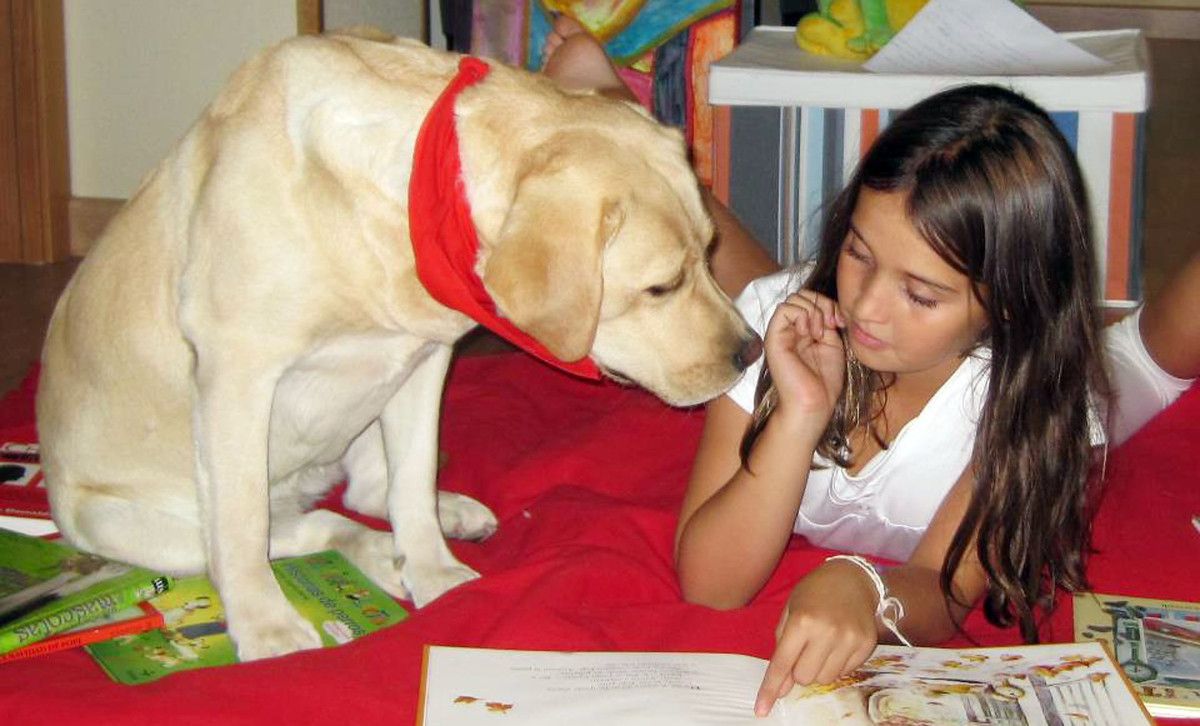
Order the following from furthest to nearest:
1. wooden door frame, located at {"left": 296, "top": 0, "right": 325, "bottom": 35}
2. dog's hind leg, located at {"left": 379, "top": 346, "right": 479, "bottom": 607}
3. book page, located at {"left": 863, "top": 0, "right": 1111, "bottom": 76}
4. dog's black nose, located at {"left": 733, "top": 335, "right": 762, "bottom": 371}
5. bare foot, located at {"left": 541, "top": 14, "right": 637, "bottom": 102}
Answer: wooden door frame, located at {"left": 296, "top": 0, "right": 325, "bottom": 35}
book page, located at {"left": 863, "top": 0, "right": 1111, "bottom": 76}
bare foot, located at {"left": 541, "top": 14, "right": 637, "bottom": 102}
dog's hind leg, located at {"left": 379, "top": 346, "right": 479, "bottom": 607}
dog's black nose, located at {"left": 733, "top": 335, "right": 762, "bottom": 371}

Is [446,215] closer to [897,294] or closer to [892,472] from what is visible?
[897,294]

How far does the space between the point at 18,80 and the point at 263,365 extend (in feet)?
8.67

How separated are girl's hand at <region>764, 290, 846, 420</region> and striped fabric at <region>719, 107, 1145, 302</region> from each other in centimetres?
110

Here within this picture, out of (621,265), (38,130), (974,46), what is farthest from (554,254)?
(38,130)

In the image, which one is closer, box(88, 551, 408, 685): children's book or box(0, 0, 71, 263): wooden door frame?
box(88, 551, 408, 685): children's book

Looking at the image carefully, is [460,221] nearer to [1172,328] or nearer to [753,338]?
[753,338]

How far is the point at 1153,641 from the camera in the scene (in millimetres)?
1951

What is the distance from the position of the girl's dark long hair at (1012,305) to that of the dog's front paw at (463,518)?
1.80ft

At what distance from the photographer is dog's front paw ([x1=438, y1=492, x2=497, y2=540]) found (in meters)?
2.35

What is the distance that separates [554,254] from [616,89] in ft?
4.85

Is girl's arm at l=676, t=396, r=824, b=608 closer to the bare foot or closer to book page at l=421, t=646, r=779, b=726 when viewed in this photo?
book page at l=421, t=646, r=779, b=726

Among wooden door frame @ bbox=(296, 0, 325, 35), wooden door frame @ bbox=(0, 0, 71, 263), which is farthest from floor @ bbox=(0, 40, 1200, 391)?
wooden door frame @ bbox=(296, 0, 325, 35)

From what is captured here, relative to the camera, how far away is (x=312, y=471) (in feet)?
7.47

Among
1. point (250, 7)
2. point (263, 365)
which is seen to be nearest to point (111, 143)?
point (250, 7)
